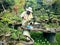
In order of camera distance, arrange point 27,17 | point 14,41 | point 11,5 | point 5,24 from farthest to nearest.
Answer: point 11,5 → point 27,17 → point 5,24 → point 14,41

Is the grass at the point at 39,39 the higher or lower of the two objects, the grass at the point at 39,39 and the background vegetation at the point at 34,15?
the lower

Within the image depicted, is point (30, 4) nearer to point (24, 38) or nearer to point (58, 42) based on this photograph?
point (58, 42)

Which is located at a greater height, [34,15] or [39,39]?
[34,15]

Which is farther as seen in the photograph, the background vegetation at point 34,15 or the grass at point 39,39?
the grass at point 39,39

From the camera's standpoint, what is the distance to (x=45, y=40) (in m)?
8.47

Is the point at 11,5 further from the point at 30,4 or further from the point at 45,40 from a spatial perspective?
the point at 45,40

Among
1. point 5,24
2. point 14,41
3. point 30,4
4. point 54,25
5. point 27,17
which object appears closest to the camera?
point 14,41

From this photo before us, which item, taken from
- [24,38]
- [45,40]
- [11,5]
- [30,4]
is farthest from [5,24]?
[30,4]

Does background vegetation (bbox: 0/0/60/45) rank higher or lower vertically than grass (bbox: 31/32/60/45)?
higher

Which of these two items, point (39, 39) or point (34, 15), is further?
Result: point (34, 15)

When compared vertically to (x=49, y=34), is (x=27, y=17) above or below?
above

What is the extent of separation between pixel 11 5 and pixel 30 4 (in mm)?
1071

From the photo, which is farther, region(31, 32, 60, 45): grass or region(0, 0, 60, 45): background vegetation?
region(31, 32, 60, 45): grass

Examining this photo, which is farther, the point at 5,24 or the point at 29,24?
the point at 29,24
